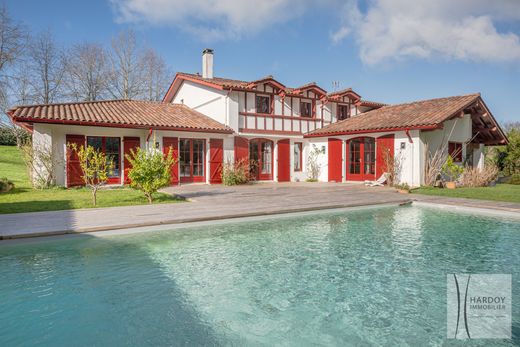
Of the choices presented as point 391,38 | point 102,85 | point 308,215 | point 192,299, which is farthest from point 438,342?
point 102,85

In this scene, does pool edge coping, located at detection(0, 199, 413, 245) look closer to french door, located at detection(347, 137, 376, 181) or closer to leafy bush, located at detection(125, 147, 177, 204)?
leafy bush, located at detection(125, 147, 177, 204)

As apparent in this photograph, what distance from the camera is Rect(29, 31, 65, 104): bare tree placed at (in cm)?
2672

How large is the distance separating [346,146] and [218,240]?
1266 centimetres

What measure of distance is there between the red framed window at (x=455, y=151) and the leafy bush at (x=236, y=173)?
9982 millimetres

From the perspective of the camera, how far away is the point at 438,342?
277 centimetres

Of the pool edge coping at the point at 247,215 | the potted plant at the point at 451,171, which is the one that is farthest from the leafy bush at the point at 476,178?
the pool edge coping at the point at 247,215

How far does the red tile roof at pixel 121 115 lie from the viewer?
472 inches

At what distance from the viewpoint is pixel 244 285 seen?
3.94 m

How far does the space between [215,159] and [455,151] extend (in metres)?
11.9

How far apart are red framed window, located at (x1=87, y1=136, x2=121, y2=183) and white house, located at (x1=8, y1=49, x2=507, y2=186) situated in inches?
1.5

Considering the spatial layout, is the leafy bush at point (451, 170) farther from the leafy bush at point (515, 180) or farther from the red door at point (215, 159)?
the red door at point (215, 159)

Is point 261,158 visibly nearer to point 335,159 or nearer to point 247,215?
point 335,159

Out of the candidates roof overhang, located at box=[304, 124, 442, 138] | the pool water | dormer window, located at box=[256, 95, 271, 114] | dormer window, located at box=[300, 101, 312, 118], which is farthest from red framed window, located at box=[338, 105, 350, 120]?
the pool water

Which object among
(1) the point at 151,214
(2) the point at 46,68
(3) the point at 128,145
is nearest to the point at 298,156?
(3) the point at 128,145
